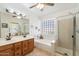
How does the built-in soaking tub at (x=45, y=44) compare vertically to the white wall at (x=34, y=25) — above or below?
below

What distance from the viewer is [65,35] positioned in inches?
56.1

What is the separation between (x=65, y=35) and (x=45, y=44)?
41cm

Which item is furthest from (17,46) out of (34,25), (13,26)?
(34,25)

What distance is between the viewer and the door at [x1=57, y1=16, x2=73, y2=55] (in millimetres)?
1397

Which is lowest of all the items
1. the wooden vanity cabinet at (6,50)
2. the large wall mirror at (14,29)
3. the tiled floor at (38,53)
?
the tiled floor at (38,53)

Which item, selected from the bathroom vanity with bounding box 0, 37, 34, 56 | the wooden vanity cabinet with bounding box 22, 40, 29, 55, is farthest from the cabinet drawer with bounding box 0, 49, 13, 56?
the wooden vanity cabinet with bounding box 22, 40, 29, 55

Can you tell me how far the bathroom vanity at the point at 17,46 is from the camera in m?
1.34

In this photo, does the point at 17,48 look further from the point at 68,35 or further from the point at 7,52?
the point at 68,35

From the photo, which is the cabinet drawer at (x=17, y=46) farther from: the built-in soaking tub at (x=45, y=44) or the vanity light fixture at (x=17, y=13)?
the vanity light fixture at (x=17, y=13)

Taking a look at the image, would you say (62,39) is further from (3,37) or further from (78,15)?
(3,37)

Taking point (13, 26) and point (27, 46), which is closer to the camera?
point (13, 26)

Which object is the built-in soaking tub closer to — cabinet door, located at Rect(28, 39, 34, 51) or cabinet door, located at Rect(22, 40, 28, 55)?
cabinet door, located at Rect(28, 39, 34, 51)

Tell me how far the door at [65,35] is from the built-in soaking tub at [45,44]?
0.46 feet

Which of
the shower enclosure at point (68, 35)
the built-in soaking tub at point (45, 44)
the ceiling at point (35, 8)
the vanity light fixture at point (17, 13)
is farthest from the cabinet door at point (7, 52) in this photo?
the shower enclosure at point (68, 35)
